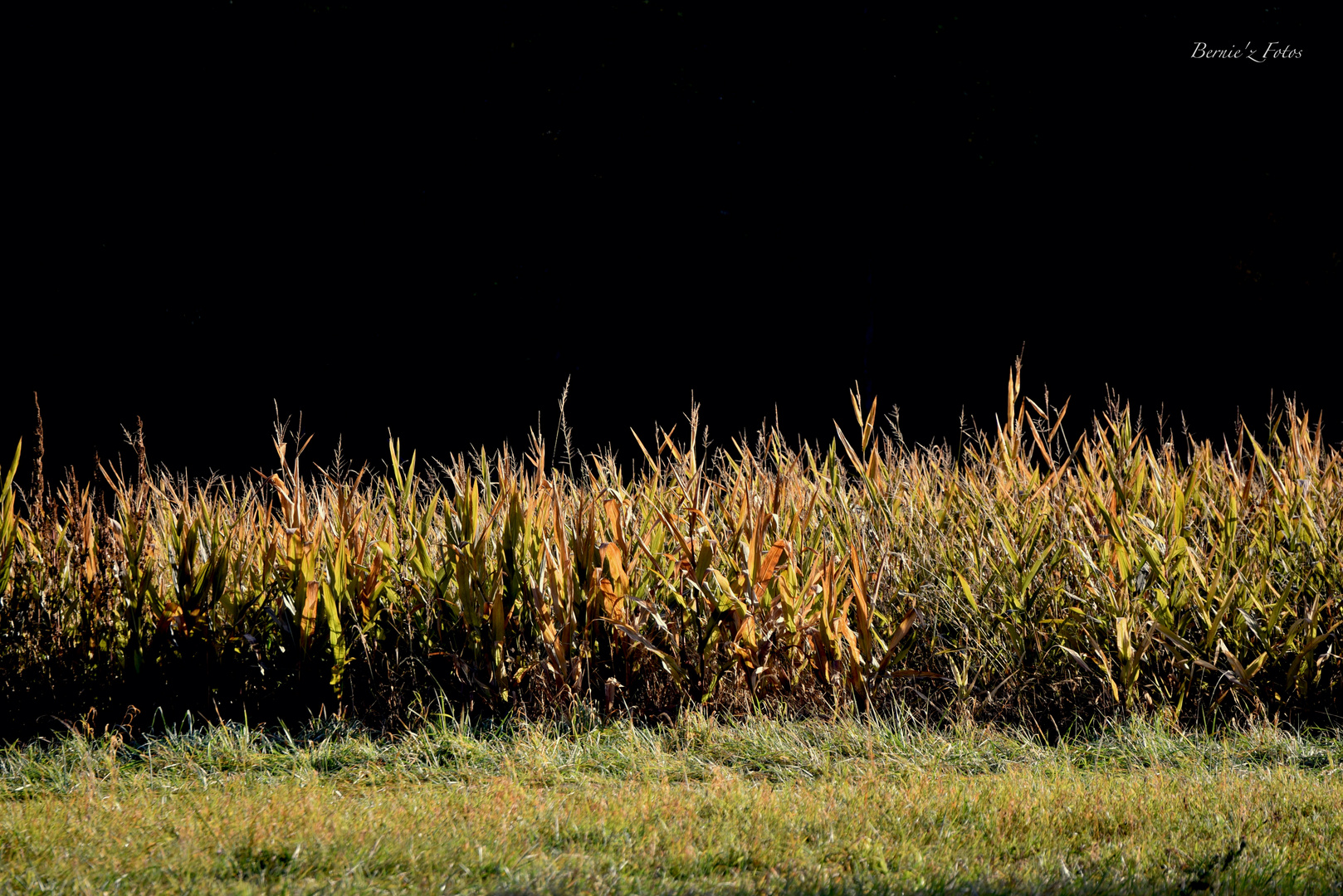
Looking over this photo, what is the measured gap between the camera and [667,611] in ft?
14.5

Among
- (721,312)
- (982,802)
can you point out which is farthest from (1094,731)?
(721,312)

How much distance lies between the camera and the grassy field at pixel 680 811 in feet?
9.28

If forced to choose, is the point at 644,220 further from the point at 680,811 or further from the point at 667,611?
the point at 680,811

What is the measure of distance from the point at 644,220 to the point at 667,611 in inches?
240

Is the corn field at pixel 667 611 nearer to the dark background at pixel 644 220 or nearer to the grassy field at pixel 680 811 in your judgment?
the grassy field at pixel 680 811

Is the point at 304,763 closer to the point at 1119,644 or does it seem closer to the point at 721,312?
the point at 1119,644

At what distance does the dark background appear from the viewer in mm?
9445

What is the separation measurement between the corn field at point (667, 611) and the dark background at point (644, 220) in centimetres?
522

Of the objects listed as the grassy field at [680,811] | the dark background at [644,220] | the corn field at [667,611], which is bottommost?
the grassy field at [680,811]

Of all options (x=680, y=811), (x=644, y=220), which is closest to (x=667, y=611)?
(x=680, y=811)

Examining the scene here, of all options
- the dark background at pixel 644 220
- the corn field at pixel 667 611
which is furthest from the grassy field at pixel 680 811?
the dark background at pixel 644 220

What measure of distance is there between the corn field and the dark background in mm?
5223

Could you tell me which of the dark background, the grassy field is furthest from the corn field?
the dark background

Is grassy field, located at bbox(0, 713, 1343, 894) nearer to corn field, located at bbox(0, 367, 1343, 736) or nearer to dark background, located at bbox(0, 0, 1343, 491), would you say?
corn field, located at bbox(0, 367, 1343, 736)
